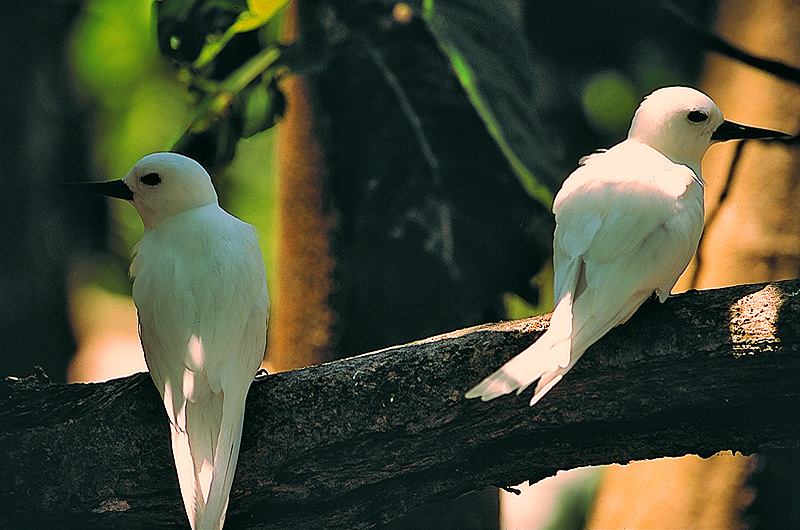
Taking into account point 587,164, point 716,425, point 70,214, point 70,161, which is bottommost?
point 716,425

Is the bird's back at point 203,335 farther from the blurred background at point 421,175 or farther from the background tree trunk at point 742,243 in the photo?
the background tree trunk at point 742,243

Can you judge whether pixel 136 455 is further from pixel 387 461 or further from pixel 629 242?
pixel 629 242

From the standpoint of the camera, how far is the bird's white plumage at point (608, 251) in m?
0.72

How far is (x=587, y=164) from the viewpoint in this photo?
2.93 feet

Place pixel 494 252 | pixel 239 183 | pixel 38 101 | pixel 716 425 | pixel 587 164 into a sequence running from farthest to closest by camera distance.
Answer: pixel 239 183, pixel 38 101, pixel 494 252, pixel 587 164, pixel 716 425

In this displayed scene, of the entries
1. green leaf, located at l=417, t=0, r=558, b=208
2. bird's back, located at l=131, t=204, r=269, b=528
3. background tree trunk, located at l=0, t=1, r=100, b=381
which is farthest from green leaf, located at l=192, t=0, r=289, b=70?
bird's back, located at l=131, t=204, r=269, b=528

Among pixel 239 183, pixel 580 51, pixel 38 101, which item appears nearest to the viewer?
pixel 38 101

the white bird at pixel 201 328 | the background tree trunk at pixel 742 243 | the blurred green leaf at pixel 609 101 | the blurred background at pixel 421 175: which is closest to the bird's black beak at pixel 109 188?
the white bird at pixel 201 328

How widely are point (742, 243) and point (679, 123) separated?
478mm

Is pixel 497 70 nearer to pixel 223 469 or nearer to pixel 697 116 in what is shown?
pixel 697 116

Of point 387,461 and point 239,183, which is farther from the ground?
point 239,183

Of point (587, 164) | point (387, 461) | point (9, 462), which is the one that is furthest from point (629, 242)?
point (9, 462)

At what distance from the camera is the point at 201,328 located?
2.71ft

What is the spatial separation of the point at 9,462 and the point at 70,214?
0.98 meters
